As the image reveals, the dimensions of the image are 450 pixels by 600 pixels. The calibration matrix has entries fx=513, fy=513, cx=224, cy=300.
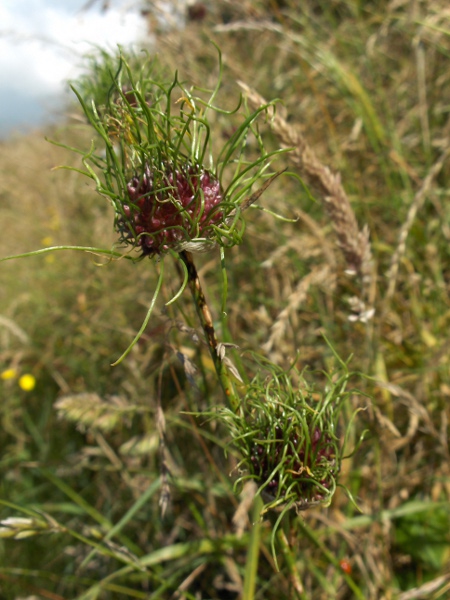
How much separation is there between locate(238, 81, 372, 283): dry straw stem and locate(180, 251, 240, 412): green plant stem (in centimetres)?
46

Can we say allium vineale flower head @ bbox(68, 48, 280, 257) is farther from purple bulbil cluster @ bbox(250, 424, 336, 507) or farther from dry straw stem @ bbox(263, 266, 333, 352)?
dry straw stem @ bbox(263, 266, 333, 352)

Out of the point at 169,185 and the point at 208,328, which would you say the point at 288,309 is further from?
the point at 169,185

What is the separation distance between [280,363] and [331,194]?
0.49 m

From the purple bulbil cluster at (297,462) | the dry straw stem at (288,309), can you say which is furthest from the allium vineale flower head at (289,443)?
the dry straw stem at (288,309)

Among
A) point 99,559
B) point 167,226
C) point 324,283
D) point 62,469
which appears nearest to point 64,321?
point 62,469

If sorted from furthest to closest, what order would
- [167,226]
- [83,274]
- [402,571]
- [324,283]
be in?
[83,274] → [324,283] → [402,571] → [167,226]

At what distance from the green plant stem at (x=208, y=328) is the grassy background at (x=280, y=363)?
132 mm

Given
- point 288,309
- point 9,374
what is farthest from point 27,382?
point 288,309

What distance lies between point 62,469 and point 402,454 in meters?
1.01

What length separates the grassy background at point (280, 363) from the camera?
3.79 feet

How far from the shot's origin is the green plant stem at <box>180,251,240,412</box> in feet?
1.98

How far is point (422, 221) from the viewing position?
1.77m

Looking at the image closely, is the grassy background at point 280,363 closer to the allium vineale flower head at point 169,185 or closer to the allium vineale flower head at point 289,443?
the allium vineale flower head at point 289,443

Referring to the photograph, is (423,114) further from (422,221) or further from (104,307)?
(104,307)
